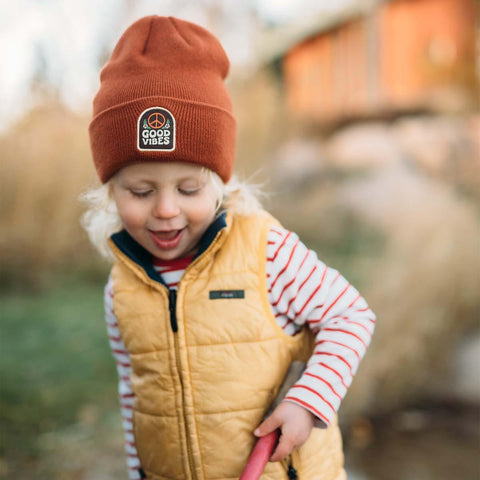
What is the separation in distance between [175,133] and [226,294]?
366 millimetres

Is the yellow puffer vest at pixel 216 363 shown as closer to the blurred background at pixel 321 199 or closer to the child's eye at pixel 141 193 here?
the child's eye at pixel 141 193

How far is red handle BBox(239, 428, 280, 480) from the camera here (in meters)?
1.19

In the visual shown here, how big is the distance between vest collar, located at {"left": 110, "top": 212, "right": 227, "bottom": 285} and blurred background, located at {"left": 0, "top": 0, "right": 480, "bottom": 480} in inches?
63.8

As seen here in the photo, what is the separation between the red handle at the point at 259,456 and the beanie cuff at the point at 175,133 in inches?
23.6

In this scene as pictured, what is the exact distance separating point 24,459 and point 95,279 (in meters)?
1.23

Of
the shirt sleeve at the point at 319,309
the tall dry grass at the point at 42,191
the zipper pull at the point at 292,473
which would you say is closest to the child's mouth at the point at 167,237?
the shirt sleeve at the point at 319,309

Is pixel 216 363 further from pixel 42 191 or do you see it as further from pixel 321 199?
pixel 321 199

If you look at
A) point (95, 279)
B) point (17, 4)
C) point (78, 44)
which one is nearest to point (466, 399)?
point (95, 279)

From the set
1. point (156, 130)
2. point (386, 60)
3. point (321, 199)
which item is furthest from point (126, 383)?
point (386, 60)

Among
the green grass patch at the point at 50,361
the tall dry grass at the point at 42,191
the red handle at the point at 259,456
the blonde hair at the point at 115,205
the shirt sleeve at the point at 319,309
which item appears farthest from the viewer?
the tall dry grass at the point at 42,191

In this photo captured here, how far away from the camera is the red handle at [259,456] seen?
119cm

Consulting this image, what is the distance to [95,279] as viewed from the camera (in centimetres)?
374

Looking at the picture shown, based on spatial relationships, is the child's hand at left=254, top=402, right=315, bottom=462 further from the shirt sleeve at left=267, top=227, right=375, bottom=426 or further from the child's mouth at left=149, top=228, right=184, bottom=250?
the child's mouth at left=149, top=228, right=184, bottom=250

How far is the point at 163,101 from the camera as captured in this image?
136 cm
